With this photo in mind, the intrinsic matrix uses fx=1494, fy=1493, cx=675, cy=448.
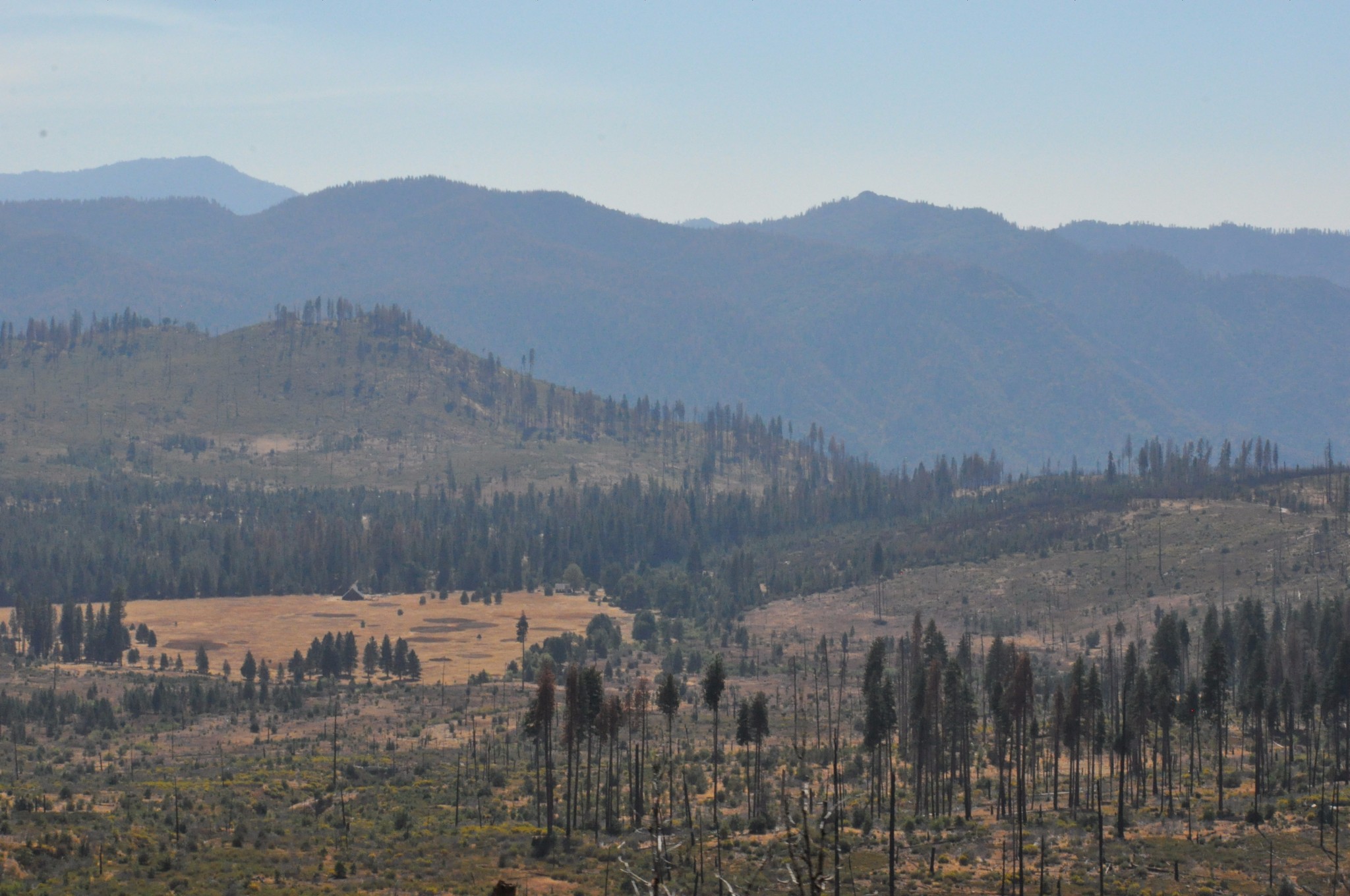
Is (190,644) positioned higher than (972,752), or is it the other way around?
(190,644)

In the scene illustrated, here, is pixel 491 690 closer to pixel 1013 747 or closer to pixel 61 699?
pixel 61 699

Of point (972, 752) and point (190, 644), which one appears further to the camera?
point (190, 644)

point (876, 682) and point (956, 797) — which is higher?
point (876, 682)

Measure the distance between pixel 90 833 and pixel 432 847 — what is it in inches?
666

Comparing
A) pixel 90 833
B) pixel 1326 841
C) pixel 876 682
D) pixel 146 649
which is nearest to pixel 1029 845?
pixel 1326 841

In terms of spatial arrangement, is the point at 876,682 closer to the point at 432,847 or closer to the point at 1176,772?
the point at 1176,772

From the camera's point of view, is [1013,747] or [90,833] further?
[1013,747]

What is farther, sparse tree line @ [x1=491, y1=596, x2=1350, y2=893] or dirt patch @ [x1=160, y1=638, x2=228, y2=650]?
dirt patch @ [x1=160, y1=638, x2=228, y2=650]

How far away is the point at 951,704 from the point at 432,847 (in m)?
37.6

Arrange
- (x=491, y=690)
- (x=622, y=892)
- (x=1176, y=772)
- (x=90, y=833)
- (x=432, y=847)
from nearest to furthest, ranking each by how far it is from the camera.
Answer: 1. (x=622, y=892)
2. (x=90, y=833)
3. (x=432, y=847)
4. (x=1176, y=772)
5. (x=491, y=690)

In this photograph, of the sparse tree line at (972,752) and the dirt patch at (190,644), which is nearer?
the sparse tree line at (972,752)

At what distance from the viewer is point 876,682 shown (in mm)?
98688

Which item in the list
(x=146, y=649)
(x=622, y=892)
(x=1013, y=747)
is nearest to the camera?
(x=622, y=892)

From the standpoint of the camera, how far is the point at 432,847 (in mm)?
78562
